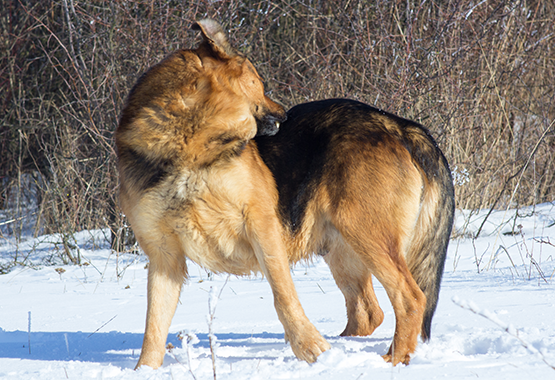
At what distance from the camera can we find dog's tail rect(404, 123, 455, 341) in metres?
3.34

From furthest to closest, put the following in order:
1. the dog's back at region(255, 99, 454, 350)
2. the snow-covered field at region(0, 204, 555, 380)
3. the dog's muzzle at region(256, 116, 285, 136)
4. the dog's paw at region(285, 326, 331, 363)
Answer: the dog's muzzle at region(256, 116, 285, 136) → the dog's back at region(255, 99, 454, 350) → the dog's paw at region(285, 326, 331, 363) → the snow-covered field at region(0, 204, 555, 380)

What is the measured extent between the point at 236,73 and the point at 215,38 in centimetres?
23

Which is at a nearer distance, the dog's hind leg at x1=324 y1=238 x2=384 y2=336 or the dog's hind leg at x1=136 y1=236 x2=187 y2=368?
the dog's hind leg at x1=136 y1=236 x2=187 y2=368

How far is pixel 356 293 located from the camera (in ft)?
12.7

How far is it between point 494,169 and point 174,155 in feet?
19.7

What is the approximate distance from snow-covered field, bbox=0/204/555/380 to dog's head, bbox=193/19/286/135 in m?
1.32

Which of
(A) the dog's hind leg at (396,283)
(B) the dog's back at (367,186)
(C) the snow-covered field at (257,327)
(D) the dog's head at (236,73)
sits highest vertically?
(D) the dog's head at (236,73)

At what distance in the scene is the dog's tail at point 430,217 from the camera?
3344 mm

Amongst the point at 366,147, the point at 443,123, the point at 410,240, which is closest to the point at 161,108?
the point at 366,147

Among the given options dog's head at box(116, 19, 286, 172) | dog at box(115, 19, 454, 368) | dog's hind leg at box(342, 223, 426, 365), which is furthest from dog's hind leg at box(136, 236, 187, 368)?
dog's hind leg at box(342, 223, 426, 365)

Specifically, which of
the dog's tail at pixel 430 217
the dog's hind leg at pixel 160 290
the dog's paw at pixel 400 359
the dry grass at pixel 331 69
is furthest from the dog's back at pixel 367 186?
the dry grass at pixel 331 69

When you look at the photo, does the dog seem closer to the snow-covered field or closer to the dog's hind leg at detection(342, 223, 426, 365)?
the dog's hind leg at detection(342, 223, 426, 365)

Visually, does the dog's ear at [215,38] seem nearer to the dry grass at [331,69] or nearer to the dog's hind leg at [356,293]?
the dog's hind leg at [356,293]

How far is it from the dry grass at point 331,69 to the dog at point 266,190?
11.1ft
